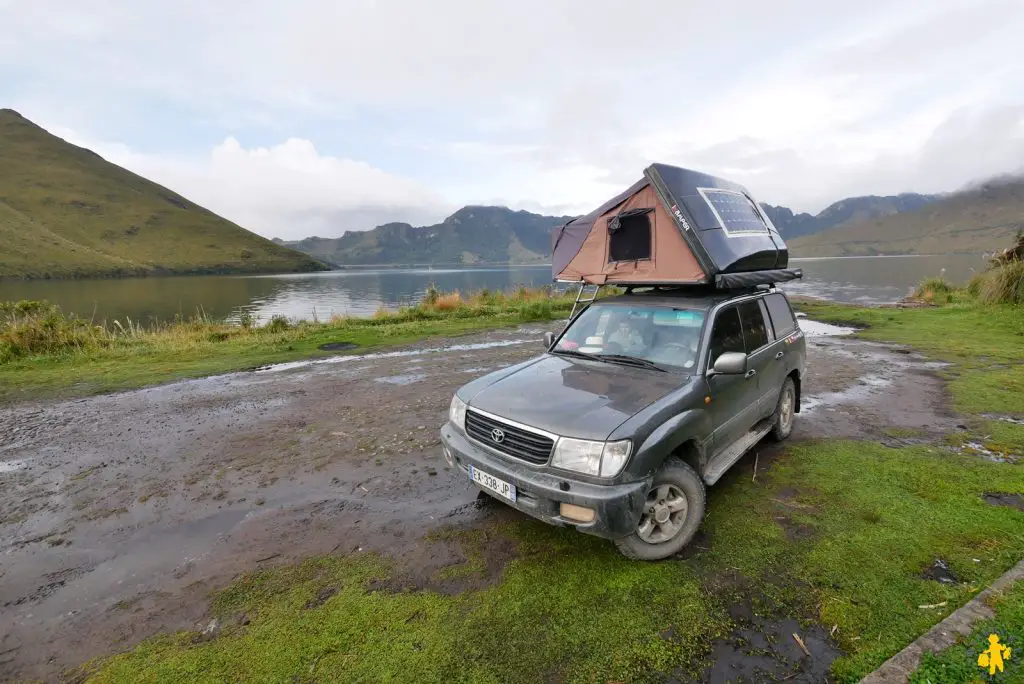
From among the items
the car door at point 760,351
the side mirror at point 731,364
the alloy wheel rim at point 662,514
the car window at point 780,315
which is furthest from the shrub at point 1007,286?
the alloy wheel rim at point 662,514

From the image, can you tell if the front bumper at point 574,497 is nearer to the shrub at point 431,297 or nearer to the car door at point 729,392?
the car door at point 729,392

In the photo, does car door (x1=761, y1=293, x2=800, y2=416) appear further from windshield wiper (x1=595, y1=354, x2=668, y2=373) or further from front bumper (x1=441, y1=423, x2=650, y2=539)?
front bumper (x1=441, y1=423, x2=650, y2=539)

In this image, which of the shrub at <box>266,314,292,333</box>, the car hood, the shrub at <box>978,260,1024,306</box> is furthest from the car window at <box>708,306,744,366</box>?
the shrub at <box>978,260,1024,306</box>

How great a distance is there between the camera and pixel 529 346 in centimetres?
1199

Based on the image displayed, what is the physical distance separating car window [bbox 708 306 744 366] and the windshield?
0.49 feet

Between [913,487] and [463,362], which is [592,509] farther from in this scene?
[463,362]

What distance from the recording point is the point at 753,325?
15.8ft

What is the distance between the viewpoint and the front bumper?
2.88 metres

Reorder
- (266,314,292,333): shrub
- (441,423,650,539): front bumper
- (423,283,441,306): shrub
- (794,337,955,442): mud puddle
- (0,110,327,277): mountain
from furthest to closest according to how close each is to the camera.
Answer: (0,110,327,277): mountain
(423,283,441,306): shrub
(266,314,292,333): shrub
(794,337,955,442): mud puddle
(441,423,650,539): front bumper

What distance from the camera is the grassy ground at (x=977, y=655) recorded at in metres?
2.09

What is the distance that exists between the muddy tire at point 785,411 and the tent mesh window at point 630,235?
91.0 inches

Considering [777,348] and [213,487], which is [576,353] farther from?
[213,487]

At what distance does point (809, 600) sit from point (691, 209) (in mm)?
3713

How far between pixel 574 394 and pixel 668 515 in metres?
1.11
